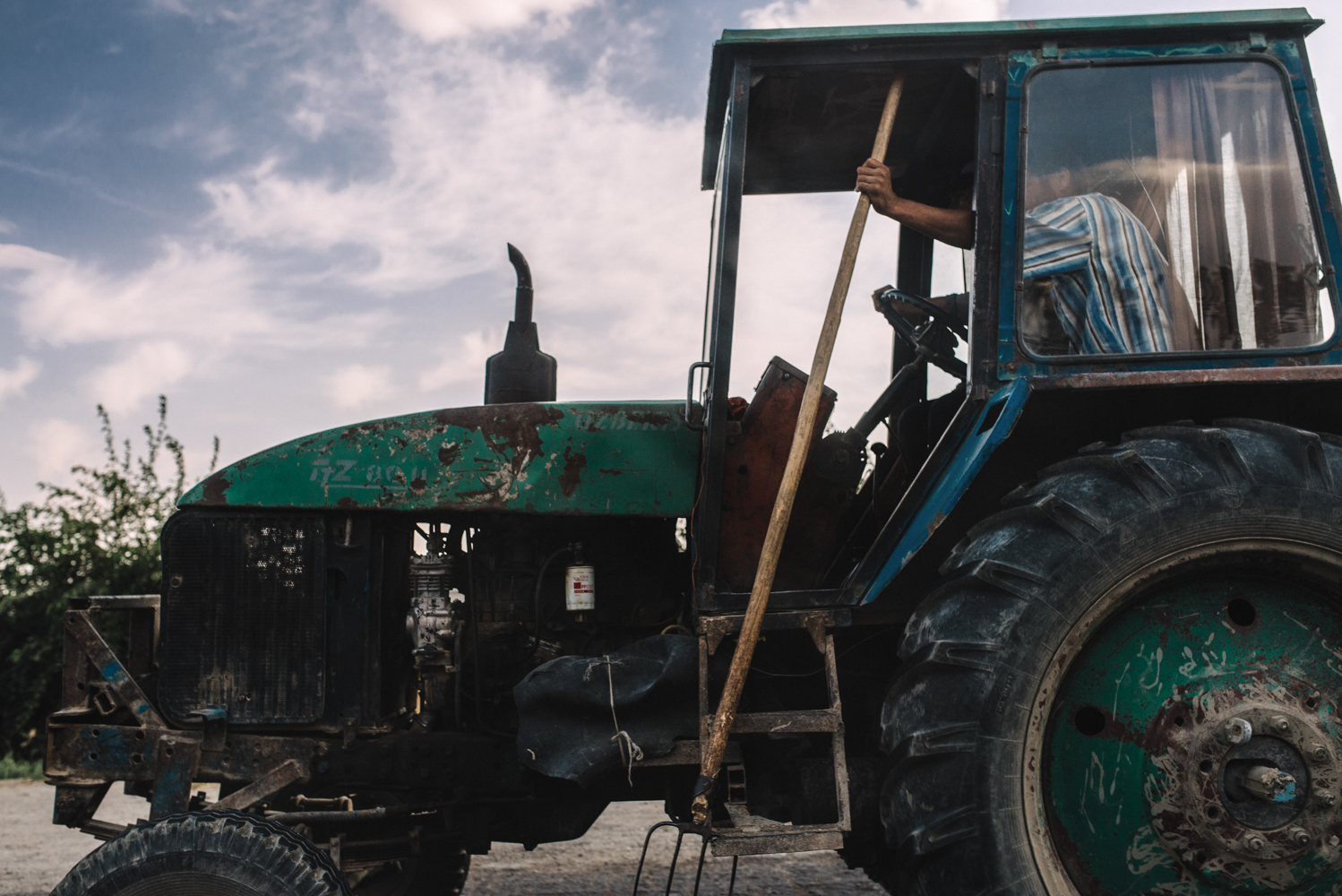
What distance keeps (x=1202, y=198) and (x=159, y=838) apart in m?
3.00

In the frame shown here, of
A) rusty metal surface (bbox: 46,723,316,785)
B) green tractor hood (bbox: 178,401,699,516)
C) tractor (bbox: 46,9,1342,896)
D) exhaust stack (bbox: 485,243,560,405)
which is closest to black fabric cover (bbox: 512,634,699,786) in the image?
tractor (bbox: 46,9,1342,896)

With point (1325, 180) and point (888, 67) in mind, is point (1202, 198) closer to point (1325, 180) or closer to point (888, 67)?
point (1325, 180)

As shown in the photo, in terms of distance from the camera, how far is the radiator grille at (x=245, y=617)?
2.54 metres

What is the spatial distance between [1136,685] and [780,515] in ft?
2.91

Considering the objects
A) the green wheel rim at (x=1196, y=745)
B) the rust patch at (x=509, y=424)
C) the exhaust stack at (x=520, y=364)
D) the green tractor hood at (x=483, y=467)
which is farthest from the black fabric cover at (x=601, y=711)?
the exhaust stack at (x=520, y=364)

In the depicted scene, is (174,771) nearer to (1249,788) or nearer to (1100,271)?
(1249,788)

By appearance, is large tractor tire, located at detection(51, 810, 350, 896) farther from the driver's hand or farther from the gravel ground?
the driver's hand

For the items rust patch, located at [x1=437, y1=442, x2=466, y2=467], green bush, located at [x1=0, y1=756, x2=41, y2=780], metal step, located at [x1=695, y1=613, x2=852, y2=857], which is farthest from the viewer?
green bush, located at [x1=0, y1=756, x2=41, y2=780]

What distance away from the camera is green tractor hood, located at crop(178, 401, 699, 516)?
2602 millimetres

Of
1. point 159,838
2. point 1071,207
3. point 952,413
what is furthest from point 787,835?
point 1071,207

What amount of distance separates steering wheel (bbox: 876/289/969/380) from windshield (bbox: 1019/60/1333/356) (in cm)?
51

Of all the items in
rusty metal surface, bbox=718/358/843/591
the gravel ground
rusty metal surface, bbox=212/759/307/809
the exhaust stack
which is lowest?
the gravel ground

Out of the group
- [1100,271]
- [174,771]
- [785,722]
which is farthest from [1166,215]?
[174,771]

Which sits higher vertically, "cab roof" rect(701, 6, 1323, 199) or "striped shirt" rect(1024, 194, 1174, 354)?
"cab roof" rect(701, 6, 1323, 199)
